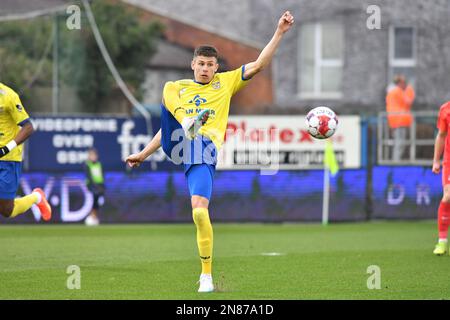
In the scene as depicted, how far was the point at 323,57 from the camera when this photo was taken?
111ft

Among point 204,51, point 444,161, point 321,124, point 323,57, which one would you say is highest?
point 323,57

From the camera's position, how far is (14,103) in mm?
12320

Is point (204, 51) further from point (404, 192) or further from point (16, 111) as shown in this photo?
point (404, 192)

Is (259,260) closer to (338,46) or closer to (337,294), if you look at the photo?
(337,294)

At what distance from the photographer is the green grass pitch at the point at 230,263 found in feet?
31.7

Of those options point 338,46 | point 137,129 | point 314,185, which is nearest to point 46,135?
point 137,129

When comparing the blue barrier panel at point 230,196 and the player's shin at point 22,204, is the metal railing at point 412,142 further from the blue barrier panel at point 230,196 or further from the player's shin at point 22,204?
the player's shin at point 22,204

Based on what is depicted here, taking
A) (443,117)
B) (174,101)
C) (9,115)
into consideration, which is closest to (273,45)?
(174,101)

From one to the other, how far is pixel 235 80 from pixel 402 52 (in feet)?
78.3

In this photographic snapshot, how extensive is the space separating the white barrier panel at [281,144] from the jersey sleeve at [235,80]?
39.3ft

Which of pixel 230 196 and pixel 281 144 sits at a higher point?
pixel 281 144

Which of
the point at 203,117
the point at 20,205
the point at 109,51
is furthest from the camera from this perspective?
the point at 109,51

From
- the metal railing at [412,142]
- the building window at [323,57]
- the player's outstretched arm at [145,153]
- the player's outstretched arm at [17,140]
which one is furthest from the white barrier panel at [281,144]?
the player's outstretched arm at [145,153]

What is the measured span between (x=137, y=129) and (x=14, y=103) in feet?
35.0
